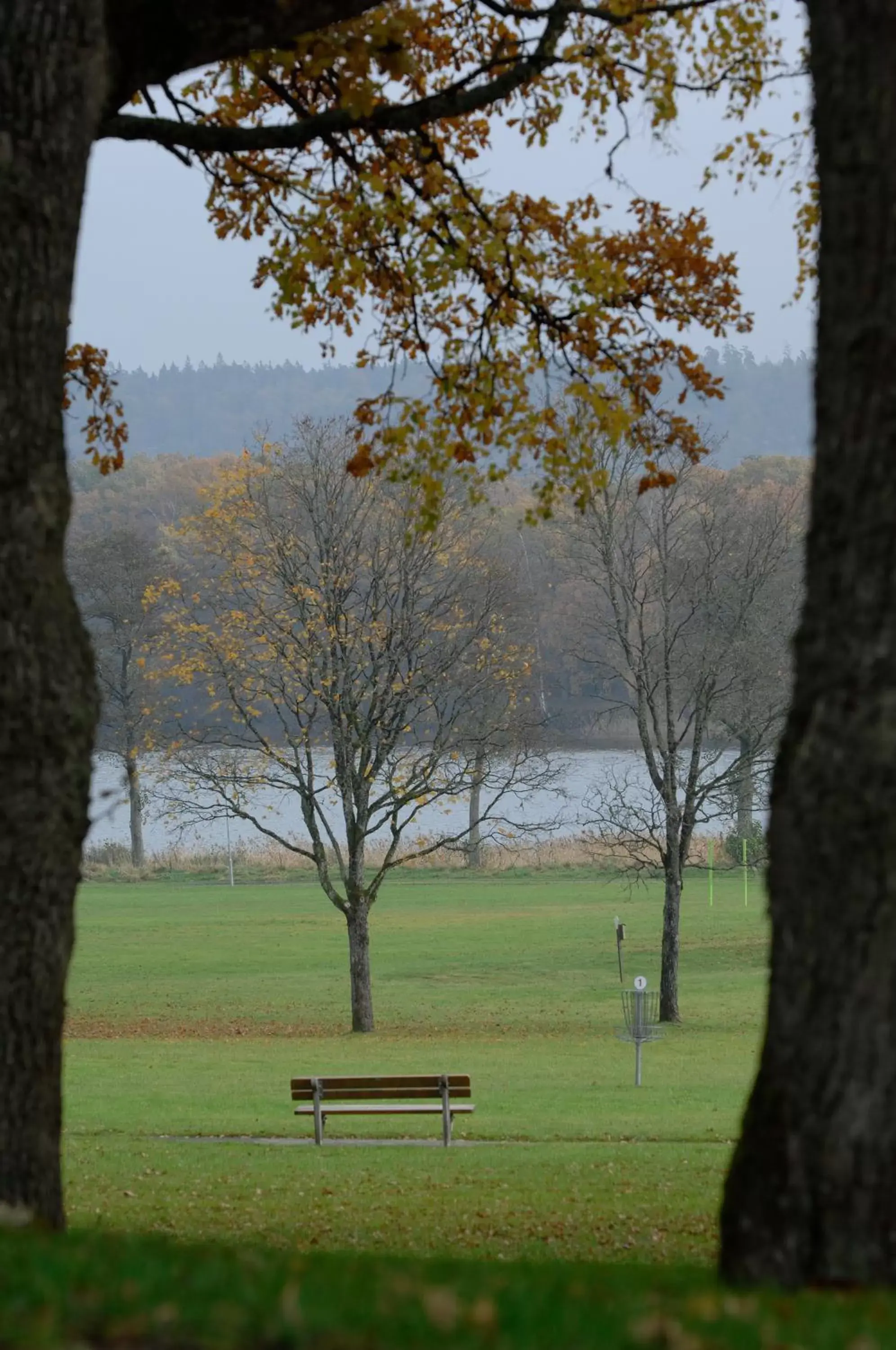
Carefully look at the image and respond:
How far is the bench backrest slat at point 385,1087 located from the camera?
13.0 meters

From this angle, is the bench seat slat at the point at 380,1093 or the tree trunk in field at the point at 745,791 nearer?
the bench seat slat at the point at 380,1093

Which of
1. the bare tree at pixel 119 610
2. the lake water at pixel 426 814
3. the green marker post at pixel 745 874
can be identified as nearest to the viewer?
the green marker post at pixel 745 874

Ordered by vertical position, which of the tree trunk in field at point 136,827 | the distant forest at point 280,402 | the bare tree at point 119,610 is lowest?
the tree trunk in field at point 136,827

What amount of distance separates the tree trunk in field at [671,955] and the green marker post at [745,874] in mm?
6869

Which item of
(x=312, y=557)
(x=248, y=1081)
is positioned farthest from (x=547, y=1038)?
(x=312, y=557)

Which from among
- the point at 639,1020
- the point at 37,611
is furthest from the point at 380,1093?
the point at 37,611

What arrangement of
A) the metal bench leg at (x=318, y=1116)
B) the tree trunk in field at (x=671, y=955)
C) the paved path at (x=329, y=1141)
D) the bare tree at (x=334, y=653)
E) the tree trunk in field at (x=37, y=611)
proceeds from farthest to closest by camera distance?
the bare tree at (x=334, y=653) → the tree trunk in field at (x=671, y=955) → the paved path at (x=329, y=1141) → the metal bench leg at (x=318, y=1116) → the tree trunk in field at (x=37, y=611)

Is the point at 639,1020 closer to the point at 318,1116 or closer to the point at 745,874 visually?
the point at 318,1116

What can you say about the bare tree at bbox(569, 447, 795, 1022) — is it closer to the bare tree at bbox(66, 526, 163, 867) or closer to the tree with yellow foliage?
the tree with yellow foliage

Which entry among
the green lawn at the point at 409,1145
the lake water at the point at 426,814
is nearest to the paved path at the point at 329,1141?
the green lawn at the point at 409,1145

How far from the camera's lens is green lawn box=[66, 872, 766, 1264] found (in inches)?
365

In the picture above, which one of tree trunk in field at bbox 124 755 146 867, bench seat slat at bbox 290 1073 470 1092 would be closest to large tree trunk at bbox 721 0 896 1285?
bench seat slat at bbox 290 1073 470 1092

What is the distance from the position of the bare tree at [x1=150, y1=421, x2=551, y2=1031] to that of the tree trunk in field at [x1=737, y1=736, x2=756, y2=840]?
397 centimetres

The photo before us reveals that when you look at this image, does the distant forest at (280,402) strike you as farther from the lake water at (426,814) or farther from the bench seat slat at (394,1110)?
the bench seat slat at (394,1110)
